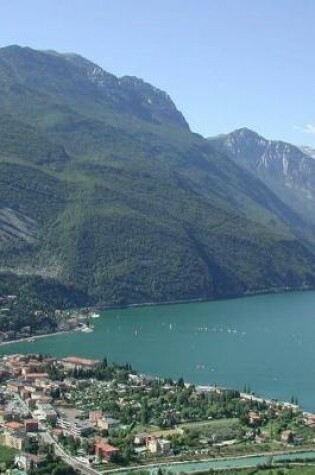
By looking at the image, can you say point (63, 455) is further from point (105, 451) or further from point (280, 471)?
point (280, 471)

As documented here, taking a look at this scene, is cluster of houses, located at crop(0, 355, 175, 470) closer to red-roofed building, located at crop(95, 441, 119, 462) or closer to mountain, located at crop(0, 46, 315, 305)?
red-roofed building, located at crop(95, 441, 119, 462)

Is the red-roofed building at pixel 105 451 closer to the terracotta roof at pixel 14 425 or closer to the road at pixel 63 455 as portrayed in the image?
the road at pixel 63 455

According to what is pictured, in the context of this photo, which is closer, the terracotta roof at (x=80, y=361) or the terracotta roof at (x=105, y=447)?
the terracotta roof at (x=105, y=447)

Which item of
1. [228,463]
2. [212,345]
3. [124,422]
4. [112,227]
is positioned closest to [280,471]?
[228,463]

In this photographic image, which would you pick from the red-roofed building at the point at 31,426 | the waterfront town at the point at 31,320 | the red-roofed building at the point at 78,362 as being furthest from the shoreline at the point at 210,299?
the red-roofed building at the point at 31,426

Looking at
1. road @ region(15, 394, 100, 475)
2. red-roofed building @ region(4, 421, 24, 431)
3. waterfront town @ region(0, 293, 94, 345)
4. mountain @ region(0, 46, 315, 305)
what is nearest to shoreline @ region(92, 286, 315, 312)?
mountain @ region(0, 46, 315, 305)
